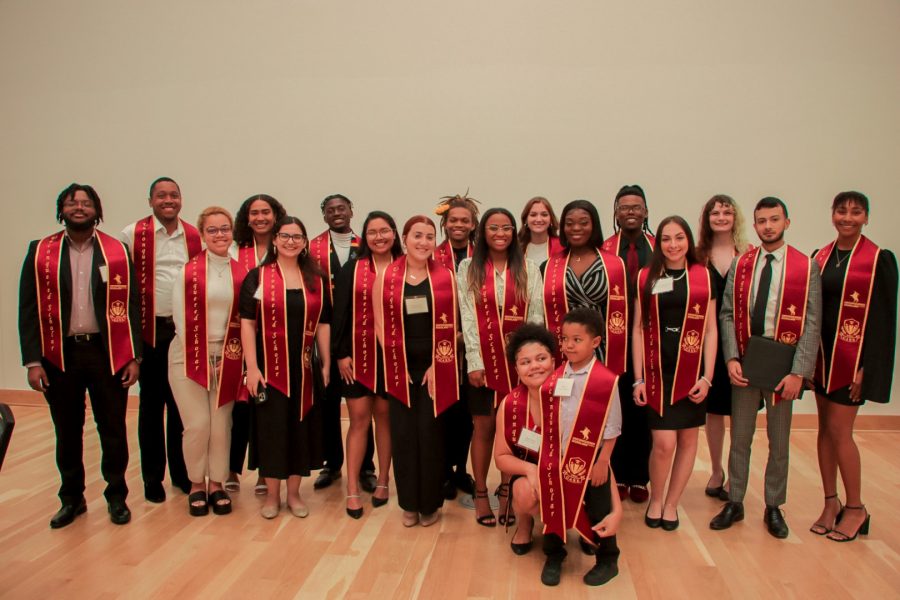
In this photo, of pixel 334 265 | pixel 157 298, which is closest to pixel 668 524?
pixel 334 265

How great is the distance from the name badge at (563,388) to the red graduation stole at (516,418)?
0.21 metres

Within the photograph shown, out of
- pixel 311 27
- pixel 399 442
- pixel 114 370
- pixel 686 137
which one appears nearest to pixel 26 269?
pixel 114 370

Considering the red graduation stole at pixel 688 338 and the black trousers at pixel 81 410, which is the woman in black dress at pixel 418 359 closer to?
the red graduation stole at pixel 688 338

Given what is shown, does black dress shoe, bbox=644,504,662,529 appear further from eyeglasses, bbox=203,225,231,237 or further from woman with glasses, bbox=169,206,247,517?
eyeglasses, bbox=203,225,231,237

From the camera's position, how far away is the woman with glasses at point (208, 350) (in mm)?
3127

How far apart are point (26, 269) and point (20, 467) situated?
1.60 meters

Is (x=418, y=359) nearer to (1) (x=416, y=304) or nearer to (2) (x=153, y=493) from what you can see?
(1) (x=416, y=304)

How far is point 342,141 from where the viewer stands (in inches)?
205

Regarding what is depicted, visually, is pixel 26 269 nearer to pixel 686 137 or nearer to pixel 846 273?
pixel 846 273

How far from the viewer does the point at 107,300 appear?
10.1 feet

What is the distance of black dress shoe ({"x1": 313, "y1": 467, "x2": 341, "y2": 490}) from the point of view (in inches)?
144

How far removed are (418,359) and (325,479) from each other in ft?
3.63

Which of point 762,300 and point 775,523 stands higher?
point 762,300

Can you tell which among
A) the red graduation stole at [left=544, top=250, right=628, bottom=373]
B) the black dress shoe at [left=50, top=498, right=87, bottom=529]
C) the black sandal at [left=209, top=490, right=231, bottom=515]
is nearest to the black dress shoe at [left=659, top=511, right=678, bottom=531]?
the red graduation stole at [left=544, top=250, right=628, bottom=373]
